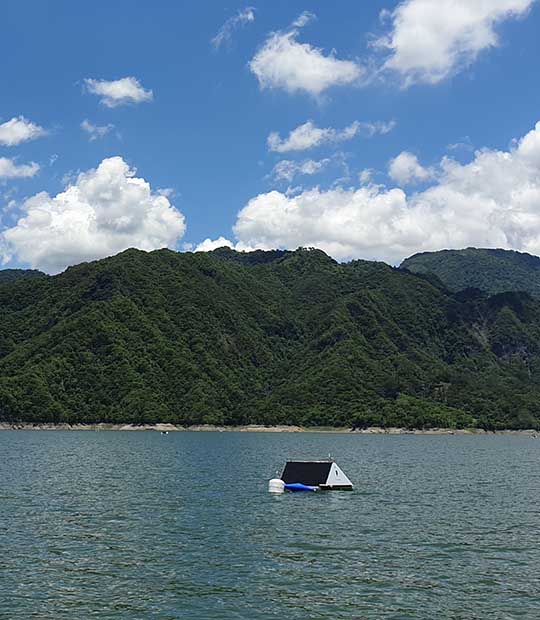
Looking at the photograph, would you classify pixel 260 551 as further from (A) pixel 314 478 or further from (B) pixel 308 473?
(B) pixel 308 473

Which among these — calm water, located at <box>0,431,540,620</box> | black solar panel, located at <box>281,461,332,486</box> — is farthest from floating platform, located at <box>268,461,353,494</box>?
calm water, located at <box>0,431,540,620</box>

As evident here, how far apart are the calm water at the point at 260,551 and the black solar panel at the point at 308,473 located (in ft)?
9.75

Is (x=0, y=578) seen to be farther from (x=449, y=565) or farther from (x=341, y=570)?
(x=449, y=565)

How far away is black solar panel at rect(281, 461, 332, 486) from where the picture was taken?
84000 mm

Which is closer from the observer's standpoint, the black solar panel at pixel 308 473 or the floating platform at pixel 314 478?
the floating platform at pixel 314 478

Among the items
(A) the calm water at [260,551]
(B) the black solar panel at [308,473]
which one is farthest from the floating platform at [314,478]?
(A) the calm water at [260,551]

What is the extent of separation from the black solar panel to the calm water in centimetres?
297

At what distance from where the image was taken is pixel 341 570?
1698 inches

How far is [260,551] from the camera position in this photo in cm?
4825

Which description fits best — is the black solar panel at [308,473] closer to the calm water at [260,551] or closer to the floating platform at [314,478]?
the floating platform at [314,478]

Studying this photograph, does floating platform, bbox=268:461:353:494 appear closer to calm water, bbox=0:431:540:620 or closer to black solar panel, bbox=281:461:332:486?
black solar panel, bbox=281:461:332:486

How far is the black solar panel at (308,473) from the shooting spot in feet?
276

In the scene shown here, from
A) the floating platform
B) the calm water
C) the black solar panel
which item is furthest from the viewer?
the black solar panel

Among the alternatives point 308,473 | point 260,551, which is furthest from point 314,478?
point 260,551
